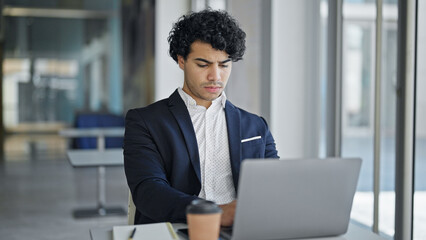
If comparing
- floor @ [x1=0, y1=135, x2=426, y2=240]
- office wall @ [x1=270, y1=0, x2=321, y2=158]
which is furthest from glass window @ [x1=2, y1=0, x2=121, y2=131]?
office wall @ [x1=270, y1=0, x2=321, y2=158]

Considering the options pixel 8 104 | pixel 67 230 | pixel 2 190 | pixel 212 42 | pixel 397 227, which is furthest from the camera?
pixel 8 104

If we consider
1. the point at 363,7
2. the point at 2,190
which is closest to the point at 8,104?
the point at 2,190

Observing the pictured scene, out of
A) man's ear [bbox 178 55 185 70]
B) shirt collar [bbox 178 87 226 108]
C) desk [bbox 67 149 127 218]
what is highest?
man's ear [bbox 178 55 185 70]

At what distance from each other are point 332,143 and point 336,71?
19.8 inches

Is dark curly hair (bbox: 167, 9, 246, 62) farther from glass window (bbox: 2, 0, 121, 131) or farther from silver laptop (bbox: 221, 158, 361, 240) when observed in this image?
glass window (bbox: 2, 0, 121, 131)

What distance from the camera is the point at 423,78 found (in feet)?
8.86

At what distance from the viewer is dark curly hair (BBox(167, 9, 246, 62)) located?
1.79m

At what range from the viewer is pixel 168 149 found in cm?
183

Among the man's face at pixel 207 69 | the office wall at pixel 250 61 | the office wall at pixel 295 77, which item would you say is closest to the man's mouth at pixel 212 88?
the man's face at pixel 207 69

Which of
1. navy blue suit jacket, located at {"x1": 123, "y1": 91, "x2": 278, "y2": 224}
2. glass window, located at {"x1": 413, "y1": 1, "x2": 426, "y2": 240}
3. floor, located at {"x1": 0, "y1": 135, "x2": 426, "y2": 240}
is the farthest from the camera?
floor, located at {"x1": 0, "y1": 135, "x2": 426, "y2": 240}

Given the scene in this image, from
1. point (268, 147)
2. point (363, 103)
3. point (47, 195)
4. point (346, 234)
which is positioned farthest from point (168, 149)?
point (47, 195)

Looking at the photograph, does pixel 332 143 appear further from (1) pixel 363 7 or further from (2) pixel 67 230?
(2) pixel 67 230

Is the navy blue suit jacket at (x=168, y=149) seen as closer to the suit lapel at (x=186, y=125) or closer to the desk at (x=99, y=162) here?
the suit lapel at (x=186, y=125)

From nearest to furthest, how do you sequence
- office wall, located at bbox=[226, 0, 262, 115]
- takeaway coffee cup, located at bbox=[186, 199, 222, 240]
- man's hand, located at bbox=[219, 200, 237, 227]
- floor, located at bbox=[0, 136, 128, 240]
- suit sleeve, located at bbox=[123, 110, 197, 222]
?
takeaway coffee cup, located at bbox=[186, 199, 222, 240], man's hand, located at bbox=[219, 200, 237, 227], suit sleeve, located at bbox=[123, 110, 197, 222], floor, located at bbox=[0, 136, 128, 240], office wall, located at bbox=[226, 0, 262, 115]
